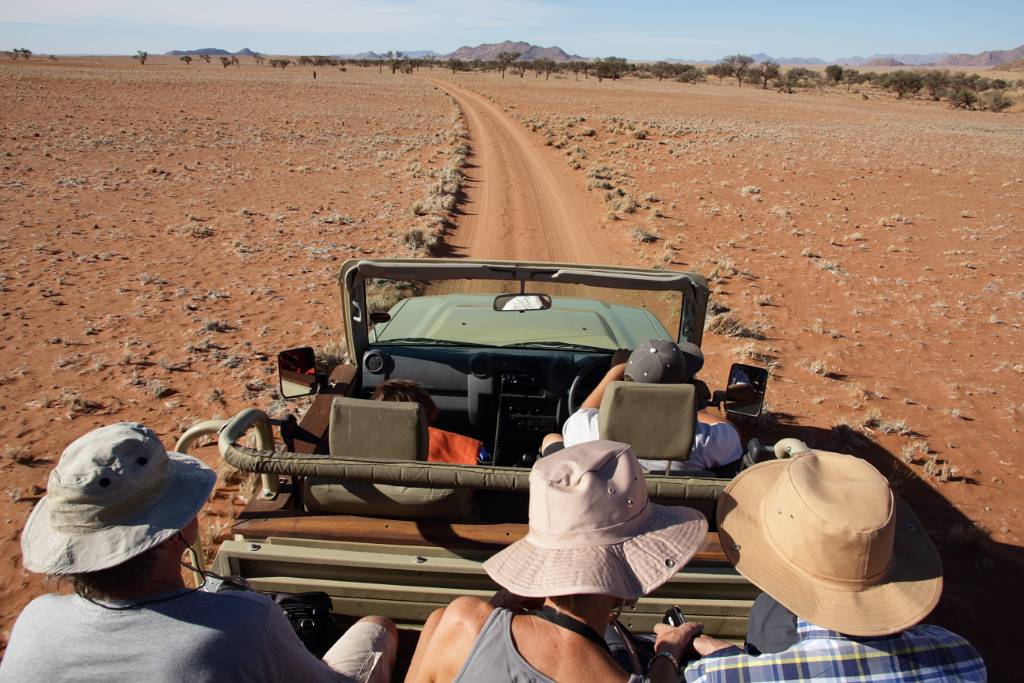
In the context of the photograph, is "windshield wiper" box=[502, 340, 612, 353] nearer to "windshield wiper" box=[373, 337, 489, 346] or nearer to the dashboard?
the dashboard

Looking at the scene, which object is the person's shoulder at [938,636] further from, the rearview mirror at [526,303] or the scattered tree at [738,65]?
the scattered tree at [738,65]

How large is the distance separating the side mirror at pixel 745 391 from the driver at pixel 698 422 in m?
0.14

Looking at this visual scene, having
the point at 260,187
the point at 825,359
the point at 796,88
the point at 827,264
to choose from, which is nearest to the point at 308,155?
the point at 260,187

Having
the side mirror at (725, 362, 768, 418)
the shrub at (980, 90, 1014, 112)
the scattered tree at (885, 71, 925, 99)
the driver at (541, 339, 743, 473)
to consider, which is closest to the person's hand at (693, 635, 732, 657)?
the driver at (541, 339, 743, 473)

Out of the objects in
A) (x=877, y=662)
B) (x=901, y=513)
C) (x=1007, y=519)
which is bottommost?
(x=1007, y=519)

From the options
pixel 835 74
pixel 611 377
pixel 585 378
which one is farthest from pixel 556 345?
pixel 835 74

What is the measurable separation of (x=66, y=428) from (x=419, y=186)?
1457 cm

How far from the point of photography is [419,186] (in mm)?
20250

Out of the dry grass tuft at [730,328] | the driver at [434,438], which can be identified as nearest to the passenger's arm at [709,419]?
the driver at [434,438]

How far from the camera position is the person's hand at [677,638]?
8.36ft

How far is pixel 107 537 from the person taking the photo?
1878mm

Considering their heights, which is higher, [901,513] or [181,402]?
[901,513]

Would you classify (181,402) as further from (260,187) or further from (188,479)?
(260,187)

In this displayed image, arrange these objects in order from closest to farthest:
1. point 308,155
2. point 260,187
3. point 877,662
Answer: point 877,662, point 260,187, point 308,155
